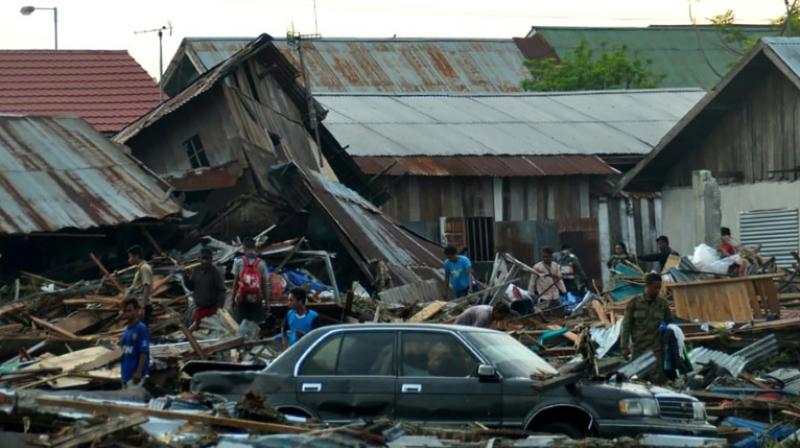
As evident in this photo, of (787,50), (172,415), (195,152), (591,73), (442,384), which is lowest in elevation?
(172,415)

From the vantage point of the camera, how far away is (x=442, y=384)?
14469 mm

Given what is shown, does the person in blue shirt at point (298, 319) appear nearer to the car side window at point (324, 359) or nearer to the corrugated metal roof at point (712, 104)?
the car side window at point (324, 359)

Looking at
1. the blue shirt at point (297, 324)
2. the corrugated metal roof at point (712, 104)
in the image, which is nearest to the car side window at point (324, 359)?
the blue shirt at point (297, 324)

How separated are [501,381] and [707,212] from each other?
13.5m

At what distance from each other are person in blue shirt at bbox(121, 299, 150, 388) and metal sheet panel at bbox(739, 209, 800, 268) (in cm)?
1422

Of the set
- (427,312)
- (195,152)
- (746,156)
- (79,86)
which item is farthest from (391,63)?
(427,312)

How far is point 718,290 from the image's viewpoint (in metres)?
22.4

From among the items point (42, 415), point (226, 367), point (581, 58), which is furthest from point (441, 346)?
point (581, 58)

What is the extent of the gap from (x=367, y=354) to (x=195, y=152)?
16379 millimetres

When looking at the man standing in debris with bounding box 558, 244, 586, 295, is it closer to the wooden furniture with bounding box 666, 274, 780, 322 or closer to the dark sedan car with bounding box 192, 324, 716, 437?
the wooden furniture with bounding box 666, 274, 780, 322

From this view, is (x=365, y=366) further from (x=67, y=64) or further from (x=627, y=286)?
(x=67, y=64)

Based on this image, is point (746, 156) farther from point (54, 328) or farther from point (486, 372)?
point (486, 372)

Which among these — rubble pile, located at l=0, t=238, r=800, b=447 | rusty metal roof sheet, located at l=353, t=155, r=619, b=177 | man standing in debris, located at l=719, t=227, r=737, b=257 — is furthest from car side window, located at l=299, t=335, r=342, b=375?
rusty metal roof sheet, located at l=353, t=155, r=619, b=177

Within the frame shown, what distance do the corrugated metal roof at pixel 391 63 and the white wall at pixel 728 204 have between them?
888 inches
